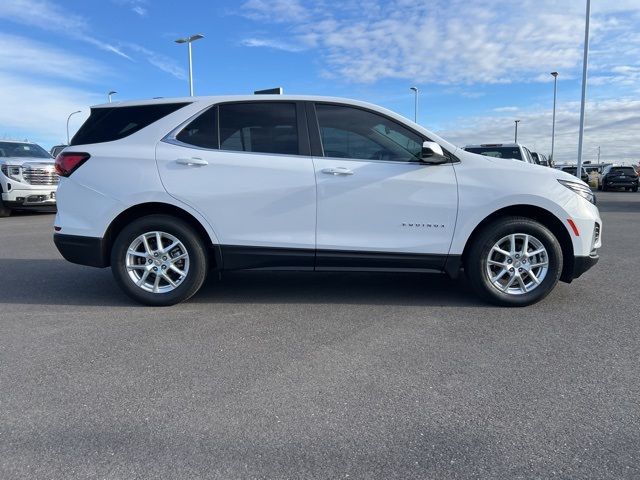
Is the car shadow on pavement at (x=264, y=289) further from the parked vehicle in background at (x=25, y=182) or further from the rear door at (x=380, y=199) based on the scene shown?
the parked vehicle in background at (x=25, y=182)

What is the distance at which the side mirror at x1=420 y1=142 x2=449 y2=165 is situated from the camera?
14.2 ft

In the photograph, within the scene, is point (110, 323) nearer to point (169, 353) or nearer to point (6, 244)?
point (169, 353)

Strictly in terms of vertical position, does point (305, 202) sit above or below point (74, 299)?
above

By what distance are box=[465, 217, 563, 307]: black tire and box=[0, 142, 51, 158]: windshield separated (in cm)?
1327

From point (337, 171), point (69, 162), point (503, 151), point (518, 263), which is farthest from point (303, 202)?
point (503, 151)

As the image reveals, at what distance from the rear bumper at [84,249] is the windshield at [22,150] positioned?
10.8 m

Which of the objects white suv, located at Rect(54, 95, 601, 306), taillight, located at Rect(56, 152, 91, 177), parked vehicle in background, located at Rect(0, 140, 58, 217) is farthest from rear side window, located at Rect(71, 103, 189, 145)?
parked vehicle in background, located at Rect(0, 140, 58, 217)

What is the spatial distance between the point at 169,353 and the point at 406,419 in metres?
1.78

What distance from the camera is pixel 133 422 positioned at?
2643 mm

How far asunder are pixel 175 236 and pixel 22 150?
39.1 feet

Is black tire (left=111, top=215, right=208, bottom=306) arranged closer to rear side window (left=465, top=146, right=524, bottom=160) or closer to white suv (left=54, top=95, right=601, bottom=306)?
white suv (left=54, top=95, right=601, bottom=306)

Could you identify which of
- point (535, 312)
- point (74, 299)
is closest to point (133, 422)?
point (74, 299)

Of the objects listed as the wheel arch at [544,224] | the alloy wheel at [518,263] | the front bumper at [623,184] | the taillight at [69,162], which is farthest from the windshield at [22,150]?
the front bumper at [623,184]

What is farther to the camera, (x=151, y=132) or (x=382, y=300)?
(x=382, y=300)
